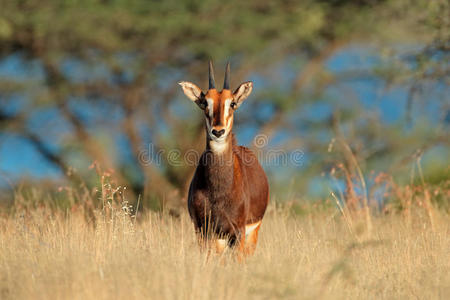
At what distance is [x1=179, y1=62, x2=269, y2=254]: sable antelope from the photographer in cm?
823

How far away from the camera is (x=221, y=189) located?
8.38 metres

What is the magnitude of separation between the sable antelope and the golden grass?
39cm

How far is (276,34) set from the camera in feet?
62.7

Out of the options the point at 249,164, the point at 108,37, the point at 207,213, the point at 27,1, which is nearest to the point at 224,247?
the point at 207,213

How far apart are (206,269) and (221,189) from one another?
2.05 metres

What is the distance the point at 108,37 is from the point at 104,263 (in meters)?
12.3

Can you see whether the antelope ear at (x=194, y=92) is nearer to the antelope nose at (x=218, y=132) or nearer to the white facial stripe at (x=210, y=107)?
the white facial stripe at (x=210, y=107)

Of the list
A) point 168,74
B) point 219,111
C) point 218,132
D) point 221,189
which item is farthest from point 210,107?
point 168,74

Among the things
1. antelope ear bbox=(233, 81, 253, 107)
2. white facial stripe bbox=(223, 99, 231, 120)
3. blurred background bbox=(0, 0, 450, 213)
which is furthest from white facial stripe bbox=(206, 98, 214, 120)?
blurred background bbox=(0, 0, 450, 213)

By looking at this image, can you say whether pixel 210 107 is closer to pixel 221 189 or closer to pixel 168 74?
pixel 221 189

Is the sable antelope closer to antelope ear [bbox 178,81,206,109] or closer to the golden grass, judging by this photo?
antelope ear [bbox 178,81,206,109]

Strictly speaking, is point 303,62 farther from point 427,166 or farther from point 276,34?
point 427,166

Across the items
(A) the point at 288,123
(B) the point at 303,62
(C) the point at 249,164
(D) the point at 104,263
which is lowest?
(D) the point at 104,263

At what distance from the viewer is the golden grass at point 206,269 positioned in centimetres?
576
